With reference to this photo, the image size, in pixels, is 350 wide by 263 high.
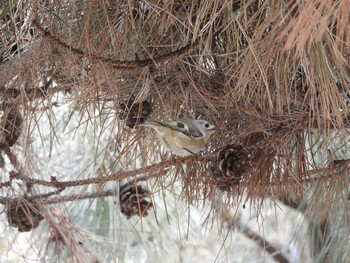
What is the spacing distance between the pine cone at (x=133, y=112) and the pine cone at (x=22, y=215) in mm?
364

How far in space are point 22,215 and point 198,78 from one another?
0.57 metres

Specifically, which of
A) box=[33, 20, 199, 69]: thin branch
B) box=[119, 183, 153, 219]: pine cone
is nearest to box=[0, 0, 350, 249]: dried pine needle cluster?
box=[33, 20, 199, 69]: thin branch

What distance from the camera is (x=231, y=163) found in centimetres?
124

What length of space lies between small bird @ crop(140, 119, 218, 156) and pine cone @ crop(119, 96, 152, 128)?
0.03m

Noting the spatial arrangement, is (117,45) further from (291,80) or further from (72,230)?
(72,230)

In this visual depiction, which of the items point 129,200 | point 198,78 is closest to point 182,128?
point 198,78

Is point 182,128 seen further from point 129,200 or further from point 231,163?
point 129,200

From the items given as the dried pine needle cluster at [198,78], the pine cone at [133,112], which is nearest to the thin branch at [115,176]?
the dried pine needle cluster at [198,78]

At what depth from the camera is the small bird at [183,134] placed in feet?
4.36

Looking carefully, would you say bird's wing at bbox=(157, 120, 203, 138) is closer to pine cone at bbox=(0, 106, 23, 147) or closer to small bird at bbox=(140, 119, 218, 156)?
small bird at bbox=(140, 119, 218, 156)

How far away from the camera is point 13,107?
148 cm

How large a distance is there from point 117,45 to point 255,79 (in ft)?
0.72

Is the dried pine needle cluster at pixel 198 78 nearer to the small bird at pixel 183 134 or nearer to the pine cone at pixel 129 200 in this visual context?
the small bird at pixel 183 134

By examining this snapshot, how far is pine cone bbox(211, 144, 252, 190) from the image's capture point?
4.07ft
